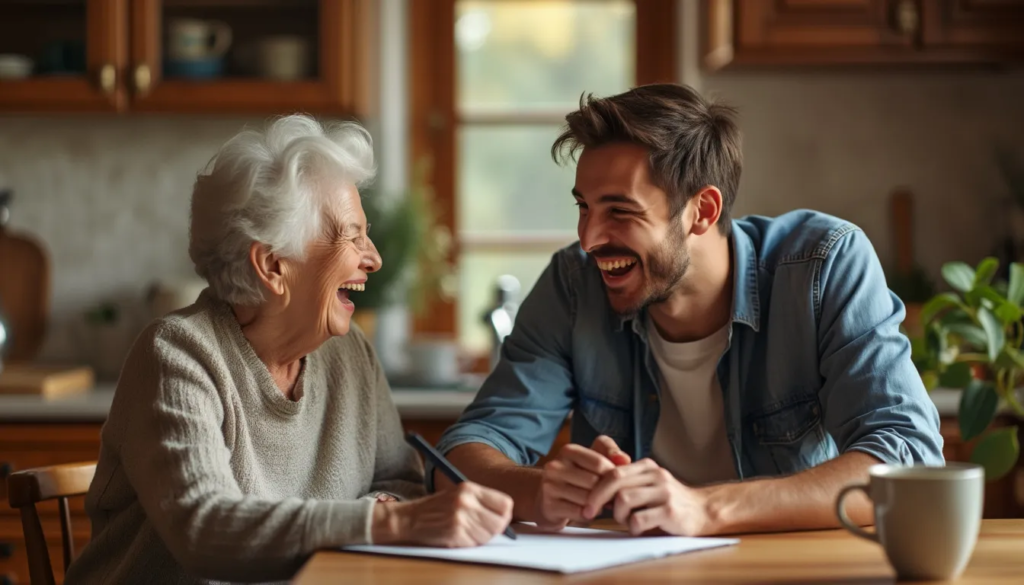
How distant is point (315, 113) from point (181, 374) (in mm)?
1854

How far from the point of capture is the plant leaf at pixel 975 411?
7.52 feet

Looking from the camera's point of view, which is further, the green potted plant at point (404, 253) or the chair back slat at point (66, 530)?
the green potted plant at point (404, 253)

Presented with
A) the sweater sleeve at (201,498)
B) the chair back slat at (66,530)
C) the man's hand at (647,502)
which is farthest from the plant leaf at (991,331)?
the chair back slat at (66,530)

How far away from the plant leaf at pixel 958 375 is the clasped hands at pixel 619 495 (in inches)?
43.2

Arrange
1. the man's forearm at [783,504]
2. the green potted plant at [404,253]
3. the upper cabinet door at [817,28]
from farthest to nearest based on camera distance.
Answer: the green potted plant at [404,253] < the upper cabinet door at [817,28] < the man's forearm at [783,504]

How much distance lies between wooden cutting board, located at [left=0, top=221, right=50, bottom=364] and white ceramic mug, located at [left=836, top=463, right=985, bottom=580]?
2.84 metres

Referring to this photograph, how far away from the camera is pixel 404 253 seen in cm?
334

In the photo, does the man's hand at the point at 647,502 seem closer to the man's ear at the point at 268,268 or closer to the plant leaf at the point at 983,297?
the man's ear at the point at 268,268

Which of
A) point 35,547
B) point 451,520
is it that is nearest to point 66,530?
point 35,547

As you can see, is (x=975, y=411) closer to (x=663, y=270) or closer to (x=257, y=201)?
(x=663, y=270)

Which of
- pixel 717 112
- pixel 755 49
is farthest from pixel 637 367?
pixel 755 49

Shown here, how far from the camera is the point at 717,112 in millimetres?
1951

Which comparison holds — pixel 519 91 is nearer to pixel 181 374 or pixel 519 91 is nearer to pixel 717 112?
pixel 717 112

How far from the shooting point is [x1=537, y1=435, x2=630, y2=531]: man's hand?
1.47 m
